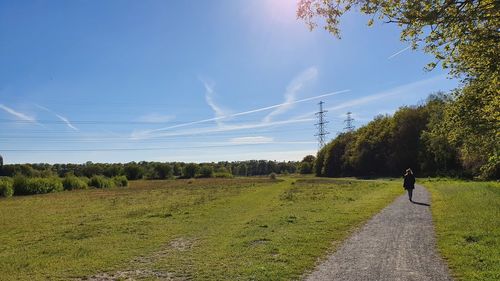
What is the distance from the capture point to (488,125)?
22.9 meters

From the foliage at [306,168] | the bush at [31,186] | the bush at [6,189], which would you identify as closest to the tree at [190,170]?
the foliage at [306,168]

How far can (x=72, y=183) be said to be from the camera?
3381 inches

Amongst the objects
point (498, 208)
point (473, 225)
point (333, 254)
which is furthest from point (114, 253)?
point (498, 208)

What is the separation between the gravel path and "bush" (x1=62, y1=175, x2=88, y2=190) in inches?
3073

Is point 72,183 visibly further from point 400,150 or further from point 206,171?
point 206,171

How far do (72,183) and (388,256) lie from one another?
83834mm

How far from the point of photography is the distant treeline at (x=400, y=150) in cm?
6151

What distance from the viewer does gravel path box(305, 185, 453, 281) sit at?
9.62m

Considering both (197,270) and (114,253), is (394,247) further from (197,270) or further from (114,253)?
(114,253)

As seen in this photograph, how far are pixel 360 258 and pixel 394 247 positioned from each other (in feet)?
5.97

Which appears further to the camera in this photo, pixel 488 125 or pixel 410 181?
pixel 410 181

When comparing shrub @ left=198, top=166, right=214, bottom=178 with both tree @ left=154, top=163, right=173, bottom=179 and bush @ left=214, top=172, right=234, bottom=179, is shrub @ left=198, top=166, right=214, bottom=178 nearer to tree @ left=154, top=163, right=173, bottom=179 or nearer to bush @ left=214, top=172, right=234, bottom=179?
bush @ left=214, top=172, right=234, bottom=179

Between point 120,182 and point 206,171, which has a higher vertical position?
point 206,171

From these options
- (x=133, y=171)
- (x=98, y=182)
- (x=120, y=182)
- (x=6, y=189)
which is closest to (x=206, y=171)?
(x=133, y=171)
